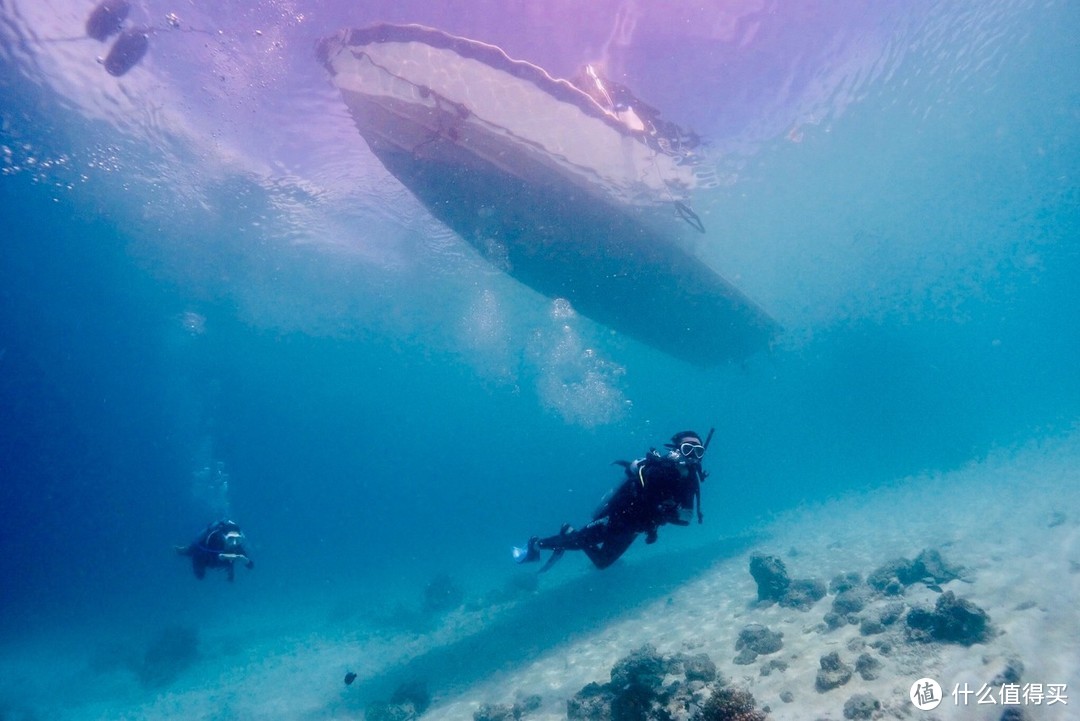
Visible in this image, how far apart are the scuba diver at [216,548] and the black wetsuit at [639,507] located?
662 centimetres

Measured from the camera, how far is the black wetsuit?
6301mm

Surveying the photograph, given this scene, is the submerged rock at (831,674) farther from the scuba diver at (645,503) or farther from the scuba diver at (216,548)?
the scuba diver at (216,548)

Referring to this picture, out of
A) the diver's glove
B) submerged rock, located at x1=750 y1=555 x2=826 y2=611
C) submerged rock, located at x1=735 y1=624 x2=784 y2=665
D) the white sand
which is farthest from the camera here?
submerged rock, located at x1=750 y1=555 x2=826 y2=611

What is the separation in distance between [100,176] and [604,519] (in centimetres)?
2313

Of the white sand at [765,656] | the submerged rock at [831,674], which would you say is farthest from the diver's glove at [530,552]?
the submerged rock at [831,674]

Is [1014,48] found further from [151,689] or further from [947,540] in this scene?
[151,689]

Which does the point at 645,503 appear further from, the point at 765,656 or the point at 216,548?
the point at 216,548

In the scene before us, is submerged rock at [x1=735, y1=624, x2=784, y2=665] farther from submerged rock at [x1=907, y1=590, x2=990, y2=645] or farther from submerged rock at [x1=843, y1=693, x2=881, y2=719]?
submerged rock at [x1=843, y1=693, x2=881, y2=719]

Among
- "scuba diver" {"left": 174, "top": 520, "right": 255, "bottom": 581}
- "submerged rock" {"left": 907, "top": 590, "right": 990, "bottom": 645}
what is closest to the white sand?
"submerged rock" {"left": 907, "top": 590, "right": 990, "bottom": 645}

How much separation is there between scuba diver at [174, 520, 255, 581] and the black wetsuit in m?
6.62

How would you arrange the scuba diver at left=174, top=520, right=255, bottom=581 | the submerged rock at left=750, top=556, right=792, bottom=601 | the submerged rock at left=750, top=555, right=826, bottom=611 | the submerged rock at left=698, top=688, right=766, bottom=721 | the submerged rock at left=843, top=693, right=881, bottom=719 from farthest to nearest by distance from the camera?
1. the submerged rock at left=750, top=556, right=792, bottom=601
2. the scuba diver at left=174, top=520, right=255, bottom=581
3. the submerged rock at left=750, top=555, right=826, bottom=611
4. the submerged rock at left=843, top=693, right=881, bottom=719
5. the submerged rock at left=698, top=688, right=766, bottom=721

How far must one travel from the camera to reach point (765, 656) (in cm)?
714

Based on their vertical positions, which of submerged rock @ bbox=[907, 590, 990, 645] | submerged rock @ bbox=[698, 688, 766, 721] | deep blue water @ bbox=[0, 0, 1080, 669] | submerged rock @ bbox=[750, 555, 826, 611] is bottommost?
submerged rock @ bbox=[698, 688, 766, 721]

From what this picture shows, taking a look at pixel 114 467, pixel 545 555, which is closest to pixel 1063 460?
pixel 545 555
